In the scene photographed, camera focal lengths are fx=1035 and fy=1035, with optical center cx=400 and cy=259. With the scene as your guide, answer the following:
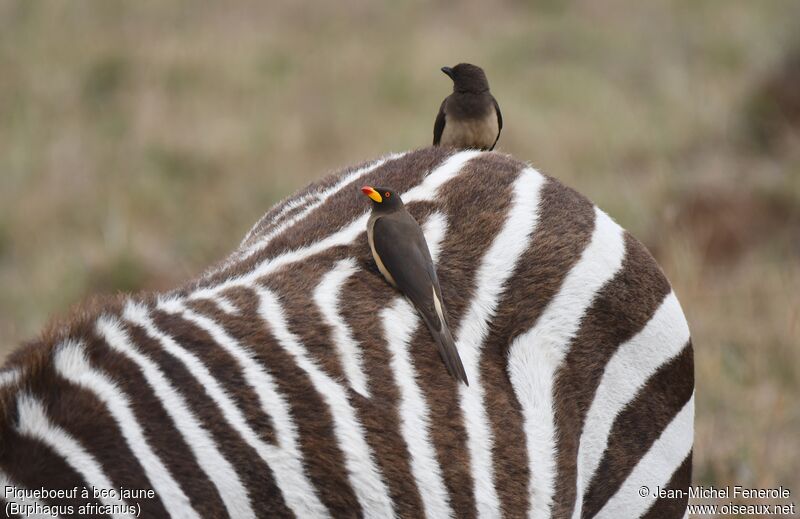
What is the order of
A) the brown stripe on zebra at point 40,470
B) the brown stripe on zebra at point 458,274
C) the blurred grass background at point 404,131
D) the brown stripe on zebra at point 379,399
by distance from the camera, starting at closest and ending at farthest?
the brown stripe on zebra at point 40,470, the brown stripe on zebra at point 379,399, the brown stripe on zebra at point 458,274, the blurred grass background at point 404,131

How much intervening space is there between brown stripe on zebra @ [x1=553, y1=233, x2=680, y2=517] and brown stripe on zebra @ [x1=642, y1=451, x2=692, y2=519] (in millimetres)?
342

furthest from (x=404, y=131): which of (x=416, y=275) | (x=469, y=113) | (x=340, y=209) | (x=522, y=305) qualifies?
(x=416, y=275)

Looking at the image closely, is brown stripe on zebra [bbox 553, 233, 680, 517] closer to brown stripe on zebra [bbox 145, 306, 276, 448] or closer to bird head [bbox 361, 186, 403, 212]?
bird head [bbox 361, 186, 403, 212]

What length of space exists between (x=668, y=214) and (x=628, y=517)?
2358 mm

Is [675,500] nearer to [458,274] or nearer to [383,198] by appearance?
[458,274]

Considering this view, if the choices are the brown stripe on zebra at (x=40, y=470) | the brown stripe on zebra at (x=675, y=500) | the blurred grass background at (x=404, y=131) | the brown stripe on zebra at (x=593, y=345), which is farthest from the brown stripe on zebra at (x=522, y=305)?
the blurred grass background at (x=404, y=131)

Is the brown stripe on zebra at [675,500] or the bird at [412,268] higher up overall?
the bird at [412,268]

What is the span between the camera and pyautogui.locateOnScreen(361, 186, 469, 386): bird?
94.3 inches

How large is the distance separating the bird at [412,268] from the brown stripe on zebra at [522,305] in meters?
0.13

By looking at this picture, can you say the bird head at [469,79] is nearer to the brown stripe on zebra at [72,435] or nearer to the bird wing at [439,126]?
the bird wing at [439,126]

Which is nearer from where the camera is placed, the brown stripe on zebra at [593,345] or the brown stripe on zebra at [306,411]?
the brown stripe on zebra at [306,411]

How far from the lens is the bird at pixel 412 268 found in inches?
94.3

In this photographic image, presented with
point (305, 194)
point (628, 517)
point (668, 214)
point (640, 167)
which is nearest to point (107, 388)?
point (305, 194)

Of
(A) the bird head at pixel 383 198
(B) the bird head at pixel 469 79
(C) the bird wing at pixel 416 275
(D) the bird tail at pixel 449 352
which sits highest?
(B) the bird head at pixel 469 79
